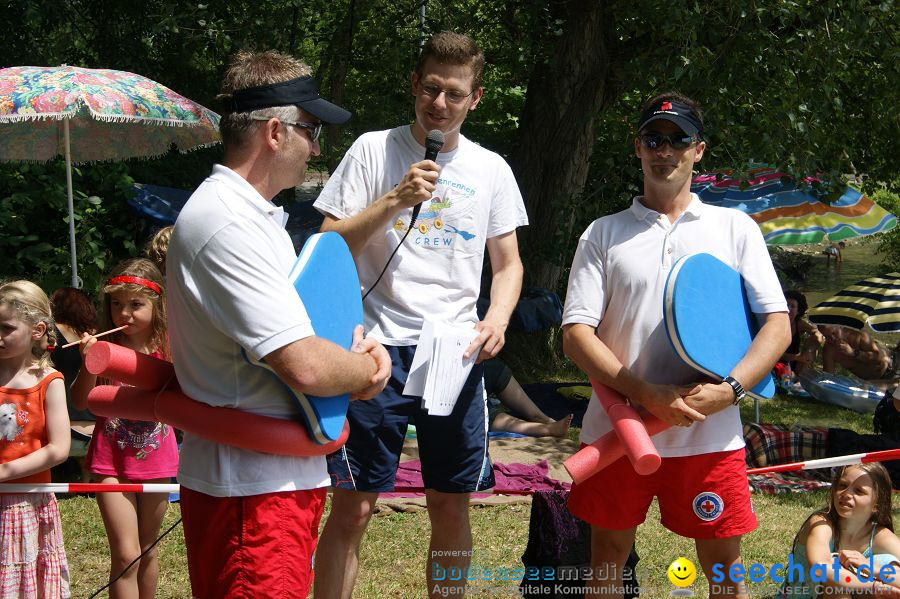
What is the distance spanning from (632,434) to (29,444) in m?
2.16

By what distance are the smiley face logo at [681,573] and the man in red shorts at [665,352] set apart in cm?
106

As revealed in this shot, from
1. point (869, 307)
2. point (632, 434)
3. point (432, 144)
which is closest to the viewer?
point (632, 434)

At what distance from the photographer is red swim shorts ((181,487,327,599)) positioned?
2.24 meters

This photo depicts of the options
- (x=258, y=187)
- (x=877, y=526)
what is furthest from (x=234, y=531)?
(x=877, y=526)

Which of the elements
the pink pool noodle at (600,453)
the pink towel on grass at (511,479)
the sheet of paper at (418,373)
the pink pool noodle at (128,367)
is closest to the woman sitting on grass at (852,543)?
the pink pool noodle at (600,453)

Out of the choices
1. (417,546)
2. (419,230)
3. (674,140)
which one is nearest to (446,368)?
(419,230)

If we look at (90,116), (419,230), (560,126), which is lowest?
(419,230)

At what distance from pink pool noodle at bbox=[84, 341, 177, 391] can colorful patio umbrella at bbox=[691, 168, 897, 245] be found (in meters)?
6.96

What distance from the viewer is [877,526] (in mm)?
3648

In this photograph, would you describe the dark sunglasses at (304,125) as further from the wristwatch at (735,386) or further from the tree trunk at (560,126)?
the tree trunk at (560,126)

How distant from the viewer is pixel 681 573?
4.20m

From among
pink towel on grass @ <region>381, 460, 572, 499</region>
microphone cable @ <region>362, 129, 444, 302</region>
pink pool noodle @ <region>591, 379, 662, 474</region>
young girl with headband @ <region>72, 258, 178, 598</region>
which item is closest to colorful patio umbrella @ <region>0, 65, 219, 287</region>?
young girl with headband @ <region>72, 258, 178, 598</region>

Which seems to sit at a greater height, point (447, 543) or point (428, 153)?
point (428, 153)

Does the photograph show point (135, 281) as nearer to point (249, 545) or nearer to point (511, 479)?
point (249, 545)
